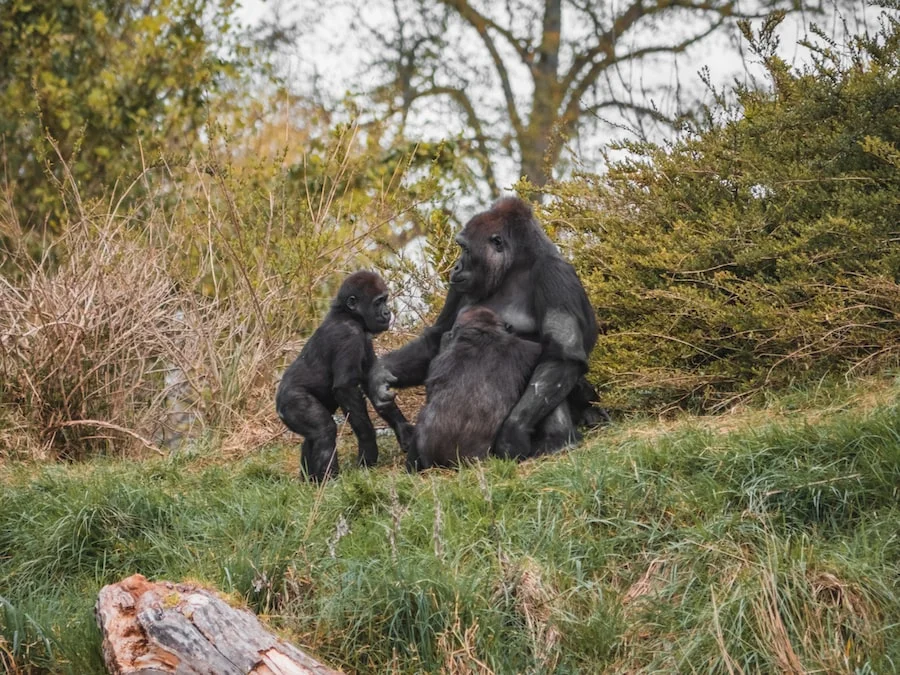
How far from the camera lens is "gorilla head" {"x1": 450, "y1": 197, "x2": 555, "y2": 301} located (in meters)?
6.47

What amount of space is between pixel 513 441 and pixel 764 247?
1.83 m

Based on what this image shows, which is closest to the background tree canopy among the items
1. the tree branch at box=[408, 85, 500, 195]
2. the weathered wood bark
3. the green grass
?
the tree branch at box=[408, 85, 500, 195]

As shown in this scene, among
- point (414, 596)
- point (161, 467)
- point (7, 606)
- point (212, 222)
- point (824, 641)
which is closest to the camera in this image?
point (824, 641)

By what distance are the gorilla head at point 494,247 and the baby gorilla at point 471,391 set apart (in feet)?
1.00

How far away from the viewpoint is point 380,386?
6.50 metres

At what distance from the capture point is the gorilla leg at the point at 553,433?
6.21 meters

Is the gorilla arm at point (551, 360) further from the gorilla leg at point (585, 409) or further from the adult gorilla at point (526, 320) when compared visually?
the gorilla leg at point (585, 409)

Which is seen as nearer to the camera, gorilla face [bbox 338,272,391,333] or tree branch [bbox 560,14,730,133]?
gorilla face [bbox 338,272,391,333]

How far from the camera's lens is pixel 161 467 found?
671 cm

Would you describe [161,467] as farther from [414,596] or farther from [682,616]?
[682,616]

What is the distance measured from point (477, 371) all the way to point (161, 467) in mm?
1953

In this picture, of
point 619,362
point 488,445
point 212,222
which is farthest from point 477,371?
point 212,222

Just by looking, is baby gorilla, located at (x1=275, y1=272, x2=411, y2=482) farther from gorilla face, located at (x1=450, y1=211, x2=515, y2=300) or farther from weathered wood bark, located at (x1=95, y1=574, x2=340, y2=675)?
weathered wood bark, located at (x1=95, y1=574, x2=340, y2=675)

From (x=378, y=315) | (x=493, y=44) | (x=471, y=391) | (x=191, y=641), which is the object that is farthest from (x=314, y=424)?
(x=493, y=44)
